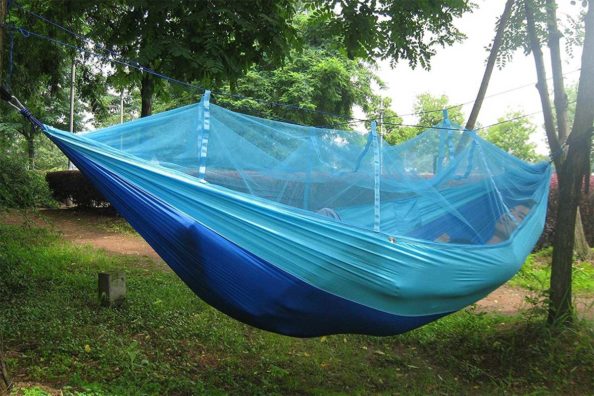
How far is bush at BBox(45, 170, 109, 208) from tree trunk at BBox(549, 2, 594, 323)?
378 inches

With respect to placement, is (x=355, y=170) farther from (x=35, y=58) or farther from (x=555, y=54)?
(x=35, y=58)

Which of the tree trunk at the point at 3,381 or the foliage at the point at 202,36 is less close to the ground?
the foliage at the point at 202,36

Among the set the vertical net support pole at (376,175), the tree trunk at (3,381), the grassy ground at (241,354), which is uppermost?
the vertical net support pole at (376,175)

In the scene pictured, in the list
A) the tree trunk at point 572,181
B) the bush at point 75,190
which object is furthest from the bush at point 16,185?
the bush at point 75,190

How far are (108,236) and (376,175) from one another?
695cm

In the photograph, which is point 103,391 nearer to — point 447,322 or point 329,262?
point 329,262

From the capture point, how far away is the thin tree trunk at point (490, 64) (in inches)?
212

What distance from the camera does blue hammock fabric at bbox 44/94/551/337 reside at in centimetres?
269

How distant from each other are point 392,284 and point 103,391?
1705 millimetres

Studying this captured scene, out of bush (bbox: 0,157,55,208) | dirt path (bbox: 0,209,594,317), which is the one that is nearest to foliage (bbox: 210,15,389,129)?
dirt path (bbox: 0,209,594,317)

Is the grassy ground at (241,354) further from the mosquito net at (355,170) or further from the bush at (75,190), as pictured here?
the bush at (75,190)

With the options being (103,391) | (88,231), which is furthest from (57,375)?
(88,231)

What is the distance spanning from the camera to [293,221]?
2748 mm

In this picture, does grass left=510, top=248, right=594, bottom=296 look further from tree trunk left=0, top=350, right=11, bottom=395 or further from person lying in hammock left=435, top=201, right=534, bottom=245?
tree trunk left=0, top=350, right=11, bottom=395
